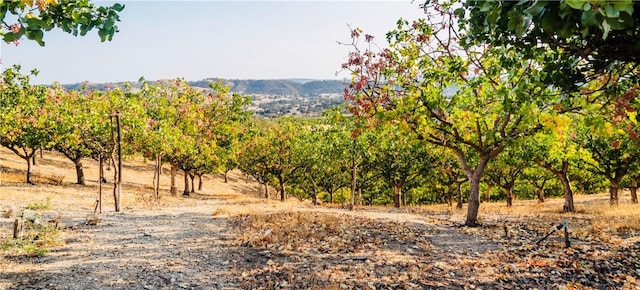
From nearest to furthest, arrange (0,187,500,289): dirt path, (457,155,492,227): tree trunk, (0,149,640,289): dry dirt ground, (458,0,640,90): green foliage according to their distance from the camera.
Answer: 1. (458,0,640,90): green foliage
2. (0,149,640,289): dry dirt ground
3. (0,187,500,289): dirt path
4. (457,155,492,227): tree trunk

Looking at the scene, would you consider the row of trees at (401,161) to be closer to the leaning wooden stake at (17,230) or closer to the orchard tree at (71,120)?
the leaning wooden stake at (17,230)

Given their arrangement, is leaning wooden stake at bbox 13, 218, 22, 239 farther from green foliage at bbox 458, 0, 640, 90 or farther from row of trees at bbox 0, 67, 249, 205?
green foliage at bbox 458, 0, 640, 90

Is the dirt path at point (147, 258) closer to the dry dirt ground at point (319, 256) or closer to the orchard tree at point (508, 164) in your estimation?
the dry dirt ground at point (319, 256)

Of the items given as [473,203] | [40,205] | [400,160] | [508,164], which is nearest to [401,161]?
[400,160]

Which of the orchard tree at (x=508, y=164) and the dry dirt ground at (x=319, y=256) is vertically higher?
the orchard tree at (x=508, y=164)

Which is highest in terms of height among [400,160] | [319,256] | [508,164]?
[400,160]

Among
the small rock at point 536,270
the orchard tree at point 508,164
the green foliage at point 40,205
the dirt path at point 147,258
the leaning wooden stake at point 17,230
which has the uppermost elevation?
the orchard tree at point 508,164

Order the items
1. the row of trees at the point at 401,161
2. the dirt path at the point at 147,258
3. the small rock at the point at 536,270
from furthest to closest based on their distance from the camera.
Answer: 1. the row of trees at the point at 401,161
2. the small rock at the point at 536,270
3. the dirt path at the point at 147,258

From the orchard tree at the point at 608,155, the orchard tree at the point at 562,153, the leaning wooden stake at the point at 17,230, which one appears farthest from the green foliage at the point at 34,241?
the orchard tree at the point at 608,155

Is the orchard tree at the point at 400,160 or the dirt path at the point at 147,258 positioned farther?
the orchard tree at the point at 400,160

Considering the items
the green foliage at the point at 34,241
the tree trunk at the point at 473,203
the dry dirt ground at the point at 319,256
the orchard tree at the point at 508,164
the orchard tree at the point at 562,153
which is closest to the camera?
the dry dirt ground at the point at 319,256

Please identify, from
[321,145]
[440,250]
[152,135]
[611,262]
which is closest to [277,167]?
[321,145]

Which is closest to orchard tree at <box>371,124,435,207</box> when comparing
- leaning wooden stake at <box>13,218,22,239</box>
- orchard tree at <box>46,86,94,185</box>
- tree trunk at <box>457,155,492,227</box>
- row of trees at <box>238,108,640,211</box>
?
row of trees at <box>238,108,640,211</box>

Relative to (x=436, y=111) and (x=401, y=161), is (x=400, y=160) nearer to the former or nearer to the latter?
(x=401, y=161)
